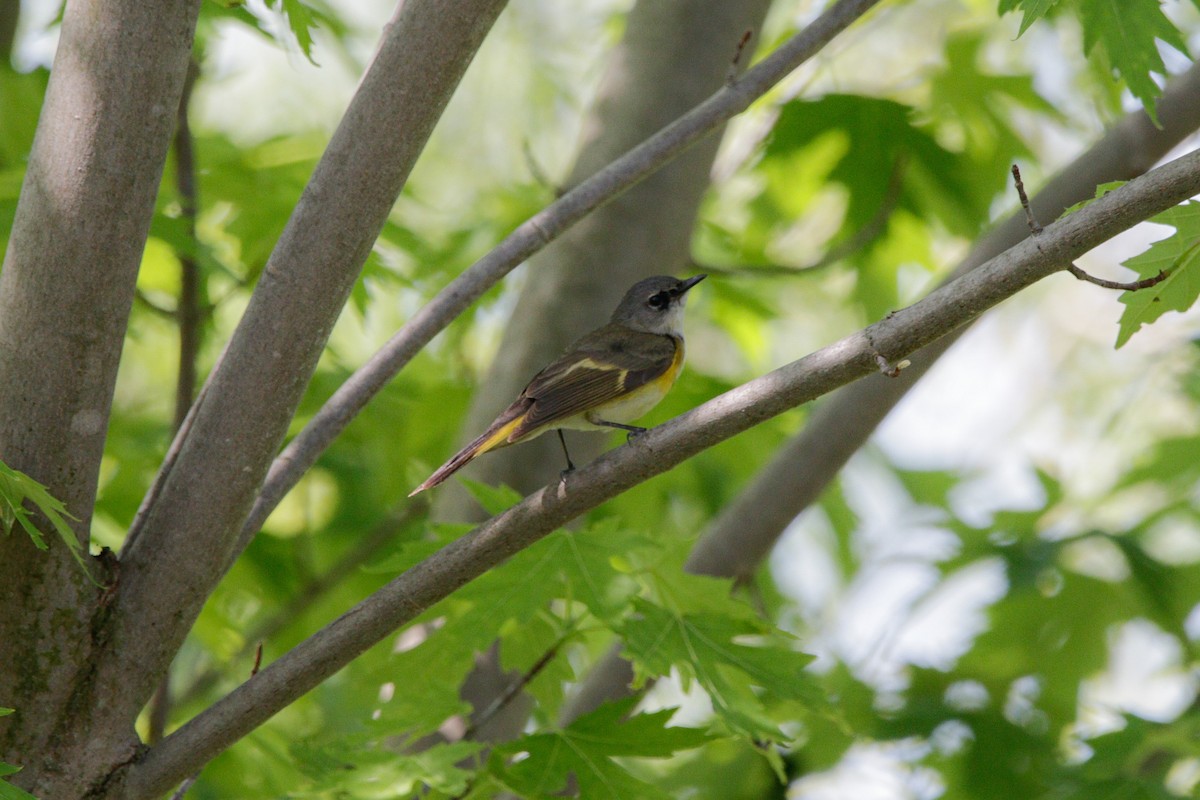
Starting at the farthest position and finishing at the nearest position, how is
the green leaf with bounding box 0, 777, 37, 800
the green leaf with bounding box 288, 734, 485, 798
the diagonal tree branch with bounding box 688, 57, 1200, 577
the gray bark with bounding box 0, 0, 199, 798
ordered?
the diagonal tree branch with bounding box 688, 57, 1200, 577, the green leaf with bounding box 288, 734, 485, 798, the gray bark with bounding box 0, 0, 199, 798, the green leaf with bounding box 0, 777, 37, 800

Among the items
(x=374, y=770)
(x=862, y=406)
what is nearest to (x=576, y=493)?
(x=374, y=770)

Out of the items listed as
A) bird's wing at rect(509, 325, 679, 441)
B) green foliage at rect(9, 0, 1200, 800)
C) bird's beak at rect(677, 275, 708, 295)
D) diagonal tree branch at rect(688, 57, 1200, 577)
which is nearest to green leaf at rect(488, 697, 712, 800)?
green foliage at rect(9, 0, 1200, 800)

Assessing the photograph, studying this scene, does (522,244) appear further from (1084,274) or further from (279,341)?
(1084,274)

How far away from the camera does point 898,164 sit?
16.5ft

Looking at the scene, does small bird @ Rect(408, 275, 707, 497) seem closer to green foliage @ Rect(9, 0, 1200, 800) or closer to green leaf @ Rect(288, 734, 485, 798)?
green foliage @ Rect(9, 0, 1200, 800)

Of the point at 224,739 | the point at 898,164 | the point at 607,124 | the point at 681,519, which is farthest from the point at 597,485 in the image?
the point at 681,519

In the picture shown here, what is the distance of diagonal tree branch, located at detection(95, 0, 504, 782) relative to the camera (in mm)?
2365

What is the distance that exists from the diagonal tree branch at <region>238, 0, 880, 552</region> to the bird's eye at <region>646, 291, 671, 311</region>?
1.61 meters

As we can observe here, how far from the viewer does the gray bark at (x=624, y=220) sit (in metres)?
4.33

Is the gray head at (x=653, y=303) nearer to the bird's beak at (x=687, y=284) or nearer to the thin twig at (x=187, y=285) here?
the bird's beak at (x=687, y=284)

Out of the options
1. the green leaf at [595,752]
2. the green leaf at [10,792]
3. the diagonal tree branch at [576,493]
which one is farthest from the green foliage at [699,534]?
the green leaf at [10,792]

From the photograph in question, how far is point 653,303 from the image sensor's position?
14.6 ft

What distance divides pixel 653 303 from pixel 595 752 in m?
2.06

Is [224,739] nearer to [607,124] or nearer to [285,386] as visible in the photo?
[285,386]
